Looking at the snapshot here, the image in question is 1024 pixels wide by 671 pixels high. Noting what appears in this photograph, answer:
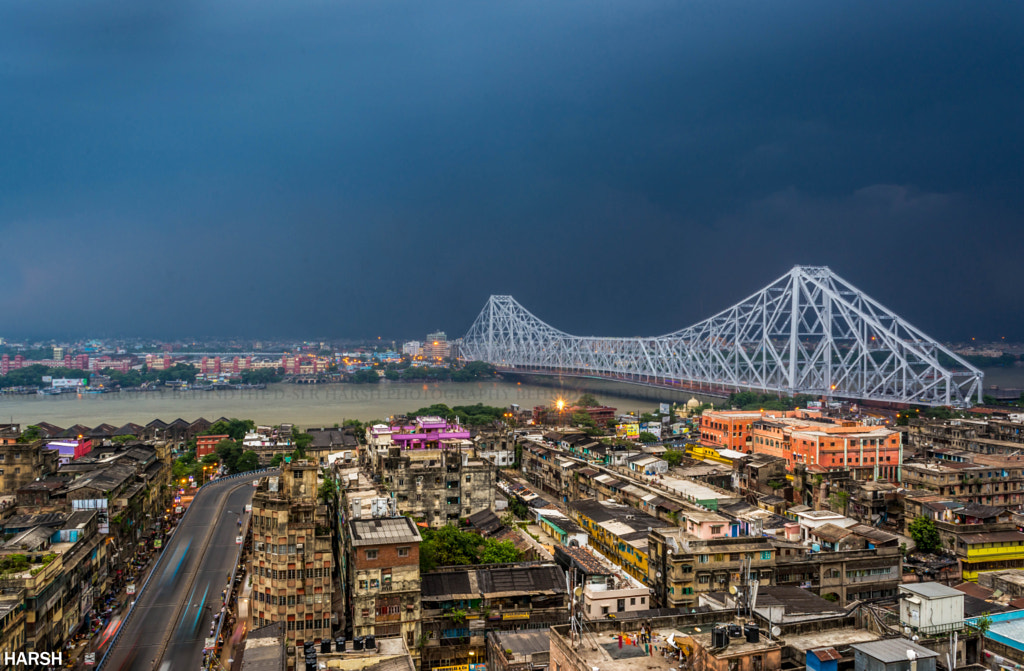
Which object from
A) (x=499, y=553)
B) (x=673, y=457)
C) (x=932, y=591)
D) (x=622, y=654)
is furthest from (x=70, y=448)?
(x=932, y=591)

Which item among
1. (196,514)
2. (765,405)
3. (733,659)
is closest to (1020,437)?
(765,405)

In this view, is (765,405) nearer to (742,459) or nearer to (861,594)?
(742,459)

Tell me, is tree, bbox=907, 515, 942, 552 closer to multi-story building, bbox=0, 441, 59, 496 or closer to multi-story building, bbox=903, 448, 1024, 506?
multi-story building, bbox=903, 448, 1024, 506

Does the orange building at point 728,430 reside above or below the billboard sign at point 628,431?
above

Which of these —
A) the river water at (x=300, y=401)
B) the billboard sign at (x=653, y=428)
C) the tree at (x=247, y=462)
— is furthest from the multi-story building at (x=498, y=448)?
the river water at (x=300, y=401)

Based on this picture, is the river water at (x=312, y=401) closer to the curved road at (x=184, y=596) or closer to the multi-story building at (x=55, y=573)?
the curved road at (x=184, y=596)

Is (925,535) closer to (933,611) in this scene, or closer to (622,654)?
(933,611)

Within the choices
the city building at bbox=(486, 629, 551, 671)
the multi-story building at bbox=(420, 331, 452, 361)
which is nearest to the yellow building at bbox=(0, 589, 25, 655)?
the city building at bbox=(486, 629, 551, 671)

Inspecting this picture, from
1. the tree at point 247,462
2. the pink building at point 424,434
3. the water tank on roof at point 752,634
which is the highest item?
the water tank on roof at point 752,634
